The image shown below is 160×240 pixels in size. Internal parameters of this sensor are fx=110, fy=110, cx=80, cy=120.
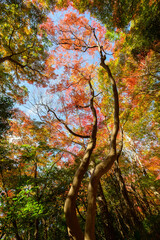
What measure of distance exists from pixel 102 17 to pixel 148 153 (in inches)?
395

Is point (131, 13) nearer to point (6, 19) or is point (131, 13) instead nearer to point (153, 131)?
point (6, 19)

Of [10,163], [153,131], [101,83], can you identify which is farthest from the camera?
[101,83]

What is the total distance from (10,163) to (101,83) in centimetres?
857

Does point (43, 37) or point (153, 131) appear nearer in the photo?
point (43, 37)

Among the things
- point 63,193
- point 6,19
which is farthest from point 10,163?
point 6,19

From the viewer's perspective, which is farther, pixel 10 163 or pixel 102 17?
pixel 102 17

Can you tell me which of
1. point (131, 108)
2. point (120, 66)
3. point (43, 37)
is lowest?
point (131, 108)

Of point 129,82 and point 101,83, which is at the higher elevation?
point 101,83

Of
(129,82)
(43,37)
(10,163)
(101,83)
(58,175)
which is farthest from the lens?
(101,83)

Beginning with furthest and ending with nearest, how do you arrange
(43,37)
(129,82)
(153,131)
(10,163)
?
(129,82)
(153,131)
(43,37)
(10,163)

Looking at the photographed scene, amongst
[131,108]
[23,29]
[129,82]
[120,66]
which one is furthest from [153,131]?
[23,29]

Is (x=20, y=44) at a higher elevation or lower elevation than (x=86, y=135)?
higher

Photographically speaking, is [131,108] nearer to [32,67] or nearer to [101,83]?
[101,83]

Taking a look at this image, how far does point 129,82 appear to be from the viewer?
28.7ft
